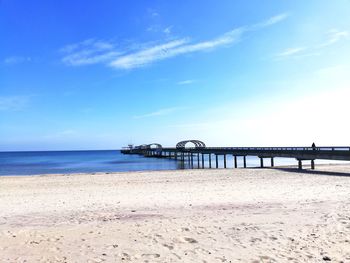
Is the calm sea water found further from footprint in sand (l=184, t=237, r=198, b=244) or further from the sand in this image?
footprint in sand (l=184, t=237, r=198, b=244)

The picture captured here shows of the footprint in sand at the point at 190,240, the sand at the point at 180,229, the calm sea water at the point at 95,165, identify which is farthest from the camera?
the calm sea water at the point at 95,165

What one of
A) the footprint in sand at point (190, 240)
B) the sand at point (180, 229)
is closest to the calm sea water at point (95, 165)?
the sand at point (180, 229)

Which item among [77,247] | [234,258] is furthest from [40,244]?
[234,258]

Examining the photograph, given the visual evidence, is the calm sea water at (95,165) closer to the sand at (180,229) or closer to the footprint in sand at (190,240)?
the sand at (180,229)

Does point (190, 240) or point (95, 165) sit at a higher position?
point (190, 240)

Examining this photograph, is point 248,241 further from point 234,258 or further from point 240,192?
point 240,192

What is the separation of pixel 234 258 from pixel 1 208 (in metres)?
9.19

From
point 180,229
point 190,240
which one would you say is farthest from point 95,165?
point 190,240

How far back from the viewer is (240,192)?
14.9 m

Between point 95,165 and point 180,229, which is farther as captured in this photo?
point 95,165

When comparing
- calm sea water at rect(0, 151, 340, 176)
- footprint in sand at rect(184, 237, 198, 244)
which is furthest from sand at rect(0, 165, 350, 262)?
calm sea water at rect(0, 151, 340, 176)

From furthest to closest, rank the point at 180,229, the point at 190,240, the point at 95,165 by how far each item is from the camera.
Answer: the point at 95,165, the point at 180,229, the point at 190,240

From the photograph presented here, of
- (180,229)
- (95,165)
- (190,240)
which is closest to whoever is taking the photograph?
(190,240)

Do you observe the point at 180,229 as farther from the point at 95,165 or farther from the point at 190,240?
the point at 95,165
